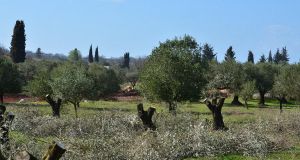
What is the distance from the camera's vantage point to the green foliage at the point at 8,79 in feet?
226

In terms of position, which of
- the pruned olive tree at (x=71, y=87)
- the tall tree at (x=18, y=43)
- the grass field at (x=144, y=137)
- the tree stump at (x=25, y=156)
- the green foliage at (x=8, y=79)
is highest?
the tall tree at (x=18, y=43)

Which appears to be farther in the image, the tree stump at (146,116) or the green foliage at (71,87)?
the green foliage at (71,87)

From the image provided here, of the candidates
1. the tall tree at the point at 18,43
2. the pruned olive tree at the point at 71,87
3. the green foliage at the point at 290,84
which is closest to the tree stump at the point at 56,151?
the pruned olive tree at the point at 71,87

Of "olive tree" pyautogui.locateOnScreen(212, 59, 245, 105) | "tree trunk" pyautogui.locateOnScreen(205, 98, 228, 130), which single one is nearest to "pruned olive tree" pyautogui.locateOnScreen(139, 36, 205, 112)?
"tree trunk" pyautogui.locateOnScreen(205, 98, 228, 130)

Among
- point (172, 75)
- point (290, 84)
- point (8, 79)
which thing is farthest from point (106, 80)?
point (172, 75)

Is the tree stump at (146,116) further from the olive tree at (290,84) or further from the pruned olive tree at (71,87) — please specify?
the olive tree at (290,84)

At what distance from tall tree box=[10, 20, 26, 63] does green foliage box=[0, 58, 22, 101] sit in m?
39.6

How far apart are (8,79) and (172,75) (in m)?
32.7

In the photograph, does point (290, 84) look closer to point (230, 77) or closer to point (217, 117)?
point (230, 77)

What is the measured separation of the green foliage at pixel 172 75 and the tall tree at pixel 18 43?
69.3 m

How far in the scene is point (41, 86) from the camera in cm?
5828

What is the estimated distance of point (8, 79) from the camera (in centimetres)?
6962

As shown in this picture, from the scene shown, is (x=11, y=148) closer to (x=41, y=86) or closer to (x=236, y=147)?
(x=236, y=147)

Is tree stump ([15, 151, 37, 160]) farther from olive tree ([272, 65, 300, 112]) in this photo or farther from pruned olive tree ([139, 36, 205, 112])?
olive tree ([272, 65, 300, 112])
